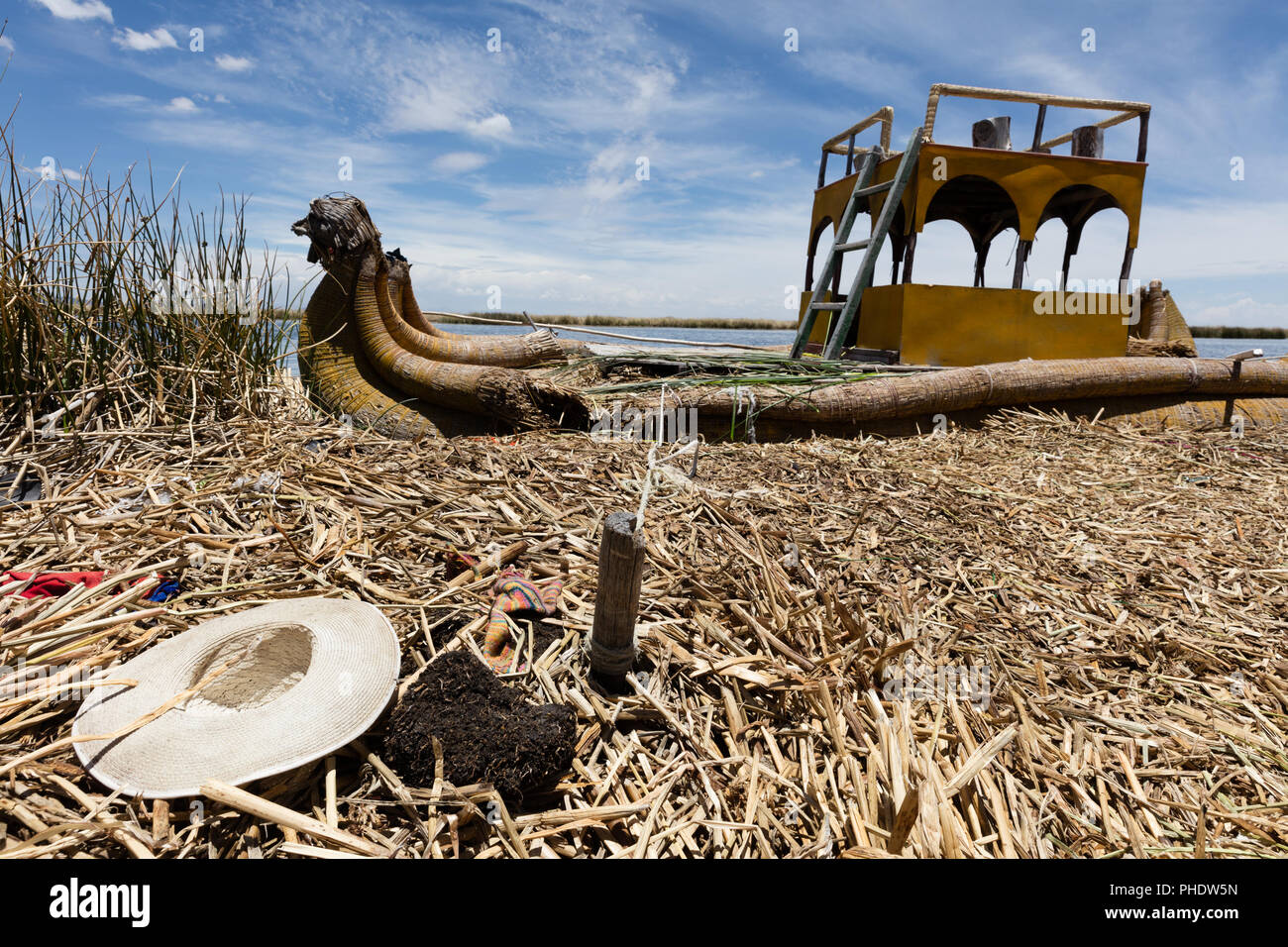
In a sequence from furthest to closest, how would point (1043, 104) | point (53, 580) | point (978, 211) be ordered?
point (978, 211)
point (1043, 104)
point (53, 580)

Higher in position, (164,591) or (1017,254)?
(1017,254)

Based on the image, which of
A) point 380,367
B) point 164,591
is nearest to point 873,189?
point 380,367

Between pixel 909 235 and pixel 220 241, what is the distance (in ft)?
21.8

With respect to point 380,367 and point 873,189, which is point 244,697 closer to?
point 380,367

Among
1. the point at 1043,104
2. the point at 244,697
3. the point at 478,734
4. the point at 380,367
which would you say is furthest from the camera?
the point at 1043,104

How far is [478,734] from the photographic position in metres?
1.62

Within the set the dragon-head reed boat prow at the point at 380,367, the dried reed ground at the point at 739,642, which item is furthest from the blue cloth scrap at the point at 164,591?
the dragon-head reed boat prow at the point at 380,367

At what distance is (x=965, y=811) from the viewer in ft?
5.61

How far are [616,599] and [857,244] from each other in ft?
25.2

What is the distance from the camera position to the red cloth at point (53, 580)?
2.13 meters

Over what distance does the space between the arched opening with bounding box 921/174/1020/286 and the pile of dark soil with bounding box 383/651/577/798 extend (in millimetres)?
8853

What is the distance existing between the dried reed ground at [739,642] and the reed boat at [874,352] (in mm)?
1238
